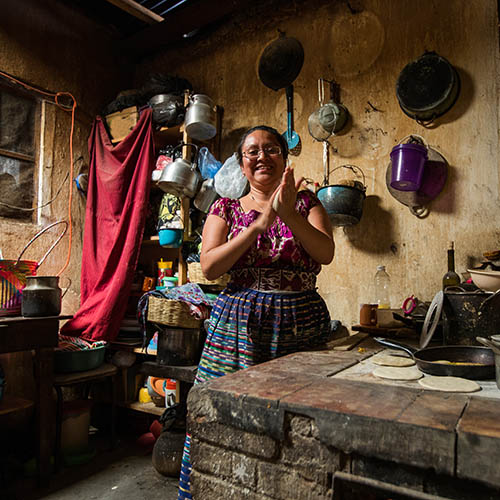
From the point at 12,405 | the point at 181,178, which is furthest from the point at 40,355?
the point at 181,178

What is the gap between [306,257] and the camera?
→ 70.4 inches

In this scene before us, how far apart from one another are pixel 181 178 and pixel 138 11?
179 cm

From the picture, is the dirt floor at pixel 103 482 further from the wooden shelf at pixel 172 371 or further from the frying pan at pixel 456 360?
the frying pan at pixel 456 360

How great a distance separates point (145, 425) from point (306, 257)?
2606 millimetres

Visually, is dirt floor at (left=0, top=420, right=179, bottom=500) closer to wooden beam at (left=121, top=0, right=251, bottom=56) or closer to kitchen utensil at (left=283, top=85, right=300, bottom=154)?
kitchen utensil at (left=283, top=85, right=300, bottom=154)

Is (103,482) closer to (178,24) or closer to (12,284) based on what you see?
(12,284)

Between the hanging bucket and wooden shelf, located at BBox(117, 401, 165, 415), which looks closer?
the hanging bucket

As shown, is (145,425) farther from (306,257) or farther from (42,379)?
(306,257)

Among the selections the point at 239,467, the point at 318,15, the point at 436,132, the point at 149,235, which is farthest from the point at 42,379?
the point at 318,15

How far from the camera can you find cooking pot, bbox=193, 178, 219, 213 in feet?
10.9

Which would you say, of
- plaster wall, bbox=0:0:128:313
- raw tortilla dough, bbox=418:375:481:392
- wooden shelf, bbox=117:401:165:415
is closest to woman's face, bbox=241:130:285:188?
raw tortilla dough, bbox=418:375:481:392

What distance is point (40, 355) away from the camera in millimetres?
2742

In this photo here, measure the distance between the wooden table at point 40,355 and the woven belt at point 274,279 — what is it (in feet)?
5.56

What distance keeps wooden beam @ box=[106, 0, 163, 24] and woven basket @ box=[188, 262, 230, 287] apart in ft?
7.98
